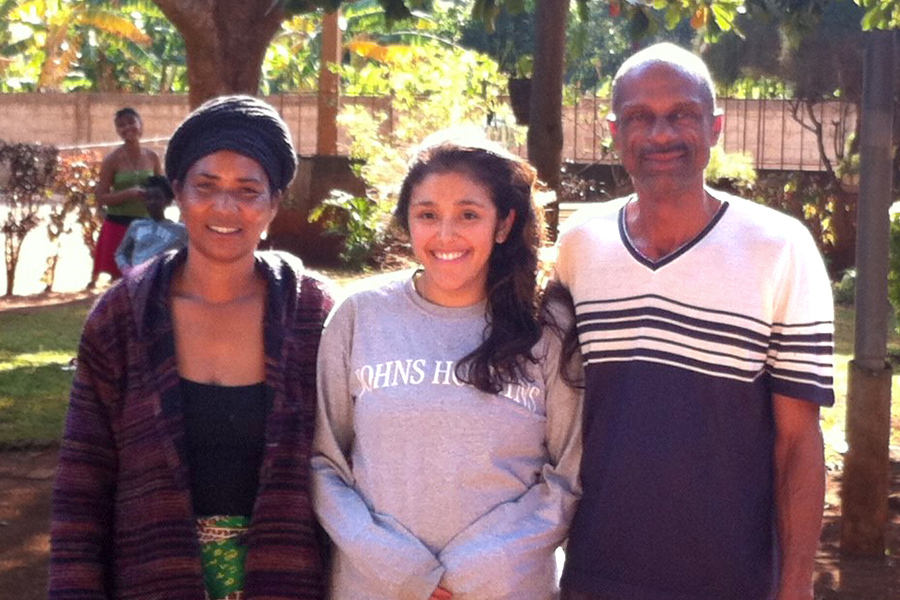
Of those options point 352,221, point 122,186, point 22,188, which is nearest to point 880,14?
point 122,186

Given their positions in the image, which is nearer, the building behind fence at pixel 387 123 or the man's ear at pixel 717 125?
the man's ear at pixel 717 125

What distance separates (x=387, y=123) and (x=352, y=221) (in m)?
5.56

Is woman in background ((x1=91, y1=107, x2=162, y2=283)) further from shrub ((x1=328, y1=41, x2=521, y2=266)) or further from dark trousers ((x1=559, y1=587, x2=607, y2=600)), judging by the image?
dark trousers ((x1=559, y1=587, x2=607, y2=600))

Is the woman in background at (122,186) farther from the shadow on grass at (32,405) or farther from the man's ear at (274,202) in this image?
the man's ear at (274,202)

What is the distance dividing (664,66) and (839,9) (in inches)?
712

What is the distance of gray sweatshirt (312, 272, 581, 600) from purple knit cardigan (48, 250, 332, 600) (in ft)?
0.21


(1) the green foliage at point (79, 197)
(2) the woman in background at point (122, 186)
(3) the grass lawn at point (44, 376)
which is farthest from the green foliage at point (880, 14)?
(1) the green foliage at point (79, 197)

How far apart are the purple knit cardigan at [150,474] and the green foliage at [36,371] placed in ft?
16.4

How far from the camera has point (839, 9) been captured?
64.5 feet

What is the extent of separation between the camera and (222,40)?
23.0ft

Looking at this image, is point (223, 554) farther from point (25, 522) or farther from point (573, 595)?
point (25, 522)

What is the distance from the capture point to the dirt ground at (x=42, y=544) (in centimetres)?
528

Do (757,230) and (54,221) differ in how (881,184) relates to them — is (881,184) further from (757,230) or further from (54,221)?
(54,221)

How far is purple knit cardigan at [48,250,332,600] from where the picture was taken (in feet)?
8.63
